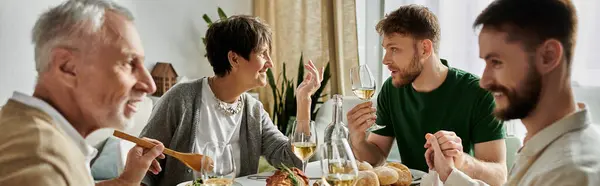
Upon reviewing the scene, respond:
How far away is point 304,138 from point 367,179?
0.97 feet

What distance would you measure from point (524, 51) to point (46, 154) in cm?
89

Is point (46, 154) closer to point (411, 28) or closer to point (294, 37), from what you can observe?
point (411, 28)

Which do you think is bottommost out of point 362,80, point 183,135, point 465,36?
point 183,135

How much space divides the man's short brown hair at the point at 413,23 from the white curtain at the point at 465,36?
41 centimetres

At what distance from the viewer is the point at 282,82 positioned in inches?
173

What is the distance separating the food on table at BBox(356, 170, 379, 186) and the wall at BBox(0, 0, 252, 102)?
9.11 feet

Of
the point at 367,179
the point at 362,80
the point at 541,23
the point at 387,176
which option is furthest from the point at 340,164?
the point at 362,80

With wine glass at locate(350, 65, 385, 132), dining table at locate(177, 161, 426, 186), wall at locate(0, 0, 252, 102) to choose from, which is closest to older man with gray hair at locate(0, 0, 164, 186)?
dining table at locate(177, 161, 426, 186)

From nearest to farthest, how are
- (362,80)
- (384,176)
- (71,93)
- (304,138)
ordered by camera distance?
(71,93), (384,176), (304,138), (362,80)

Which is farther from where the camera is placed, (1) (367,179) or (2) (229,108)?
(2) (229,108)

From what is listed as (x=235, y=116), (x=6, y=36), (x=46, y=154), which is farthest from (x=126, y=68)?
(x=6, y=36)

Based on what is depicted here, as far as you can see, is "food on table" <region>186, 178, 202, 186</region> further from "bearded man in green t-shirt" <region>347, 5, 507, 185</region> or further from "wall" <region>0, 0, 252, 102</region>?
"wall" <region>0, 0, 252, 102</region>

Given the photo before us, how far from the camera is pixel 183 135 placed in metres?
2.15

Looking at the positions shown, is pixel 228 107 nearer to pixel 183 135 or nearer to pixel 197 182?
pixel 183 135
